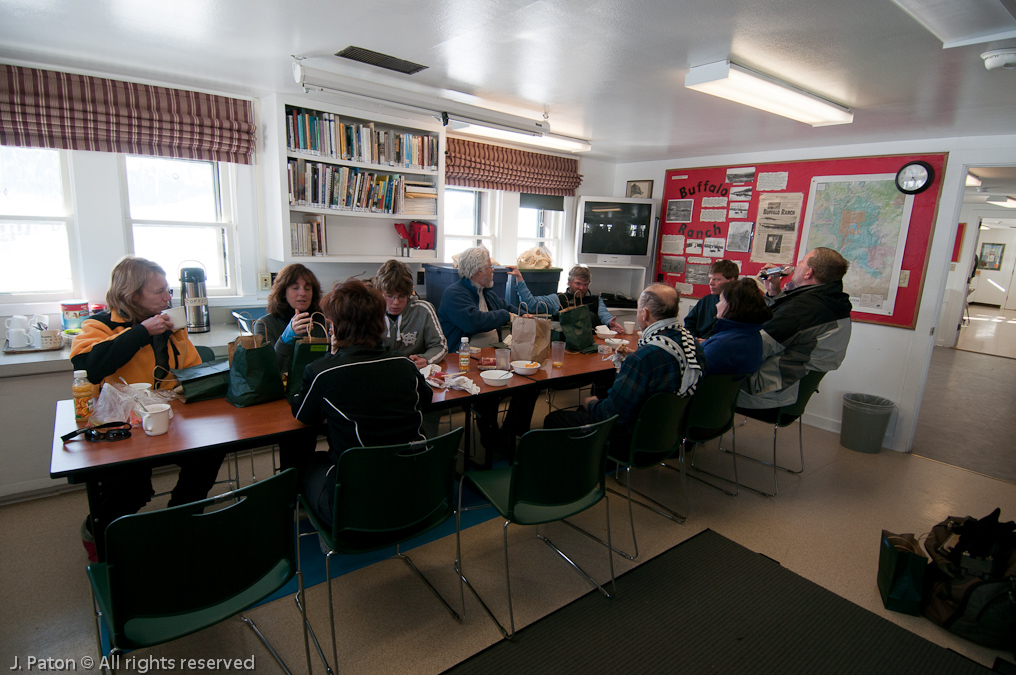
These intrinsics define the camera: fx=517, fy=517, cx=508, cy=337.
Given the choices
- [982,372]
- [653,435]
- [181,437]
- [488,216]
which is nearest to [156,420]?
[181,437]

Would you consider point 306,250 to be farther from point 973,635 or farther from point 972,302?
point 972,302

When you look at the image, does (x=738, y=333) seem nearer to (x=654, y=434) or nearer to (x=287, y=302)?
(x=654, y=434)

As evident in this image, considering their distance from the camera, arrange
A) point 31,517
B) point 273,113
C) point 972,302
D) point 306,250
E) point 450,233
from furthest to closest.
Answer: point 972,302 < point 450,233 < point 306,250 < point 273,113 < point 31,517

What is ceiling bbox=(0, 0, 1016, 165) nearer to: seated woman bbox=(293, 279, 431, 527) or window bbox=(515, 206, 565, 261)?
seated woman bbox=(293, 279, 431, 527)

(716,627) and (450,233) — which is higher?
(450,233)

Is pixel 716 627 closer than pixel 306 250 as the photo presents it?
Yes

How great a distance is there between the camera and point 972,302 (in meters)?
13.1

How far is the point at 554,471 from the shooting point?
213 centimetres

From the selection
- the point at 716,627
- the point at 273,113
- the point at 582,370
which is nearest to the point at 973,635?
the point at 716,627

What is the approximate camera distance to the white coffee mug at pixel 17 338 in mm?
3076

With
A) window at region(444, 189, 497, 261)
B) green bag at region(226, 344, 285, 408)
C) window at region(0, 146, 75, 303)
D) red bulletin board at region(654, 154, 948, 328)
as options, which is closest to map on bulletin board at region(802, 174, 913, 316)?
red bulletin board at region(654, 154, 948, 328)

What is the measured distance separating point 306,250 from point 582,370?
243 cm

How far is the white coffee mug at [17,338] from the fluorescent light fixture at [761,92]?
4.12 m

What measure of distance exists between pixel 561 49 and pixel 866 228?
3.46 meters
